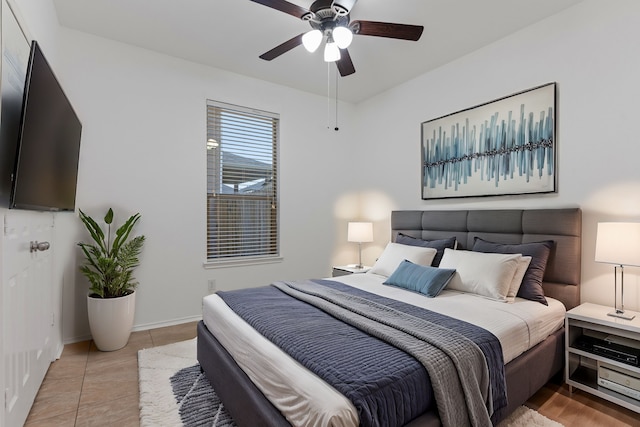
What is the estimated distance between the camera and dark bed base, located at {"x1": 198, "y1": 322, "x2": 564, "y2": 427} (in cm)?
145

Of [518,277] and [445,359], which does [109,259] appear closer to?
[445,359]

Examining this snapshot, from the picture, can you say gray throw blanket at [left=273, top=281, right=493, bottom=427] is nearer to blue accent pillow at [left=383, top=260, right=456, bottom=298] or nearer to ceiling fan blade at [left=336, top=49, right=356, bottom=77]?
blue accent pillow at [left=383, top=260, right=456, bottom=298]

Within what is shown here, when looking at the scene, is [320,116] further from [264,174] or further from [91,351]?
[91,351]

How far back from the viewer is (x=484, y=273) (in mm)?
2518

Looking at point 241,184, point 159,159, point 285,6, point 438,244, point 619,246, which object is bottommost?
point 438,244

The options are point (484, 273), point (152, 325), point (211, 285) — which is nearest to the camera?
point (484, 273)

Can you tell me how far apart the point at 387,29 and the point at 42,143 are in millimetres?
2266

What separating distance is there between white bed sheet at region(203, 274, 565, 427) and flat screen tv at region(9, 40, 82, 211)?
122cm

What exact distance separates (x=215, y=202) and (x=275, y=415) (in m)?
2.85

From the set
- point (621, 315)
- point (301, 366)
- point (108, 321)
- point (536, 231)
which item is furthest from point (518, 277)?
point (108, 321)

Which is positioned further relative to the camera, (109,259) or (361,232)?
(361,232)

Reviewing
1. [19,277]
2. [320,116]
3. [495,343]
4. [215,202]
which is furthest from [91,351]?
[320,116]

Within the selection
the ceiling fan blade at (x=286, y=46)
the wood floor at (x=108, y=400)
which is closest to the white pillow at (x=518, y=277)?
the wood floor at (x=108, y=400)

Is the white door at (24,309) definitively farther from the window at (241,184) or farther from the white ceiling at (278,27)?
the white ceiling at (278,27)
